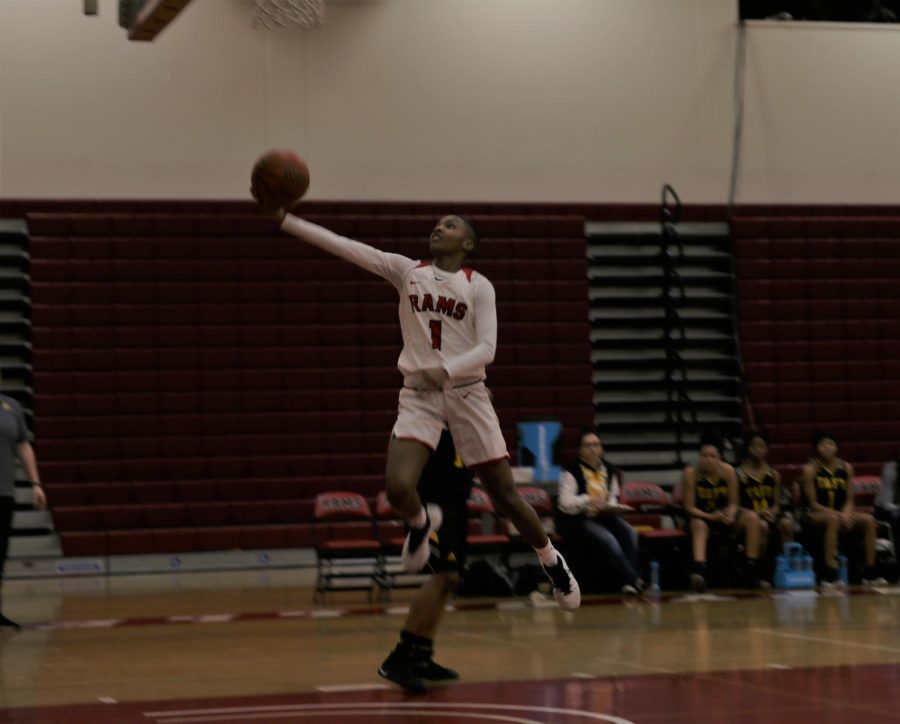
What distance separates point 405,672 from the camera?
5770 mm

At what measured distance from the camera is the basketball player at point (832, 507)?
11.4 m

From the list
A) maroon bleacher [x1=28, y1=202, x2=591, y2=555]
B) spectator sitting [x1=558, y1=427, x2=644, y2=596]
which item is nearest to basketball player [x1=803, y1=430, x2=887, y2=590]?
spectator sitting [x1=558, y1=427, x2=644, y2=596]

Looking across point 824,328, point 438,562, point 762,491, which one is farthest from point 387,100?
point 438,562

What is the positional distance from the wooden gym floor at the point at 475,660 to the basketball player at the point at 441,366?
0.73 meters

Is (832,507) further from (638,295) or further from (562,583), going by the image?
(562,583)

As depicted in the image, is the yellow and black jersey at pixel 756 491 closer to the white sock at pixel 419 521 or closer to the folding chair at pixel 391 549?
the folding chair at pixel 391 549

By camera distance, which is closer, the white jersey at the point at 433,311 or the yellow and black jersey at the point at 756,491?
the white jersey at the point at 433,311

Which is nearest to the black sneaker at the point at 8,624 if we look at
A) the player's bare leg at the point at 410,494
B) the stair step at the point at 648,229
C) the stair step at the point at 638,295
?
the player's bare leg at the point at 410,494

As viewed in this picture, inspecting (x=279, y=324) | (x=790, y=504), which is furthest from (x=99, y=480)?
(x=790, y=504)

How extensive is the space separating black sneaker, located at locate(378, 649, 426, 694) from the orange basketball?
1.88 metres

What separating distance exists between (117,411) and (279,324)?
181cm

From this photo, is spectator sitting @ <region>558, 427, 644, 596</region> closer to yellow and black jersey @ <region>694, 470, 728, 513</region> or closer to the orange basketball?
yellow and black jersey @ <region>694, 470, 728, 513</region>

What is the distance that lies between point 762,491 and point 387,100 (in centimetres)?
607

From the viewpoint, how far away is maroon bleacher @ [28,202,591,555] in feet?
45.6
